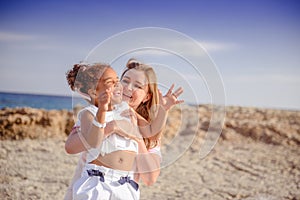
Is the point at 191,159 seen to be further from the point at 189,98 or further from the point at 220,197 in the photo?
the point at 189,98

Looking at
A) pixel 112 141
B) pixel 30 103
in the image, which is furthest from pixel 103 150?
pixel 30 103

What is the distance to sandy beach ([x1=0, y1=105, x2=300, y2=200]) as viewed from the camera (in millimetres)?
3859

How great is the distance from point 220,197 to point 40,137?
10.7ft

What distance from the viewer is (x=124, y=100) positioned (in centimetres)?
165

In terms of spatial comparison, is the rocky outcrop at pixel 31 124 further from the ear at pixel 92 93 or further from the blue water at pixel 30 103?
the blue water at pixel 30 103

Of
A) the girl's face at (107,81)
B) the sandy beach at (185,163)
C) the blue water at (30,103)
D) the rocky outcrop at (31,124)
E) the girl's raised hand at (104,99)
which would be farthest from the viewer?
the blue water at (30,103)

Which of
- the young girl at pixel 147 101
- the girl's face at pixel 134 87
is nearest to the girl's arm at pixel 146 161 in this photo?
the young girl at pixel 147 101

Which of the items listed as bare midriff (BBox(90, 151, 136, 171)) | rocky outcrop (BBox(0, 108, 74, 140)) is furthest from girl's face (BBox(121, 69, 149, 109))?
rocky outcrop (BBox(0, 108, 74, 140))

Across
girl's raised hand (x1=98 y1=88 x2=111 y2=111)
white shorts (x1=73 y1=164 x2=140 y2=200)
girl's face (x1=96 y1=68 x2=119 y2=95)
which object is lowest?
white shorts (x1=73 y1=164 x2=140 y2=200)

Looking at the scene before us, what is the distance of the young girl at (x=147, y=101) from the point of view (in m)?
1.67

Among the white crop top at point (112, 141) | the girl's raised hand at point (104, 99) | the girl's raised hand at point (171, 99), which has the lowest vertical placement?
the white crop top at point (112, 141)

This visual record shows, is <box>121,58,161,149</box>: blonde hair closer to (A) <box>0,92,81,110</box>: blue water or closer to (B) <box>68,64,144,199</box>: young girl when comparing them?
(B) <box>68,64,144,199</box>: young girl

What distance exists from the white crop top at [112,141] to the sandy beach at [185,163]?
0.87 feet

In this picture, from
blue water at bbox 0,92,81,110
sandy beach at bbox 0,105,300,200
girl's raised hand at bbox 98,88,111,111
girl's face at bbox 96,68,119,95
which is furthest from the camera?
blue water at bbox 0,92,81,110
